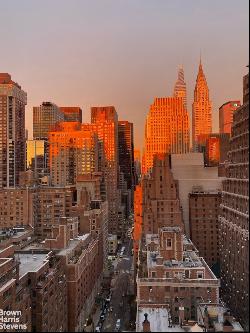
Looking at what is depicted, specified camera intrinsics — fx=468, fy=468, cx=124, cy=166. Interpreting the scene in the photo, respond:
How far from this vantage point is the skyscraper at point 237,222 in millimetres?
72938

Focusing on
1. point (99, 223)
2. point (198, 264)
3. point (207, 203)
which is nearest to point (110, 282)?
point (99, 223)

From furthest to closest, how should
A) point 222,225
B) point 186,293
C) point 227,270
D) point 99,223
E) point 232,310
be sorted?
point 99,223, point 222,225, point 227,270, point 232,310, point 186,293

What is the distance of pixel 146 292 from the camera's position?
7544cm

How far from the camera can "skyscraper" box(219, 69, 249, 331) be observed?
7294 centimetres

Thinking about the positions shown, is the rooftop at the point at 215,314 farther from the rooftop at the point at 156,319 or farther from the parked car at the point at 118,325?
the parked car at the point at 118,325

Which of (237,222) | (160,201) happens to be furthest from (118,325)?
(160,201)

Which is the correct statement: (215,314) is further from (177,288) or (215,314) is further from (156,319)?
(177,288)

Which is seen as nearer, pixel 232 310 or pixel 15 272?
pixel 15 272

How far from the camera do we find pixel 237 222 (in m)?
79.6

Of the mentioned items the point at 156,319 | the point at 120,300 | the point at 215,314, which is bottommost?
the point at 120,300

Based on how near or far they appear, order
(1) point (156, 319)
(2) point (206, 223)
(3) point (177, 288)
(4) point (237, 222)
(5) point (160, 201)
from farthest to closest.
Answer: (2) point (206, 223), (5) point (160, 201), (4) point (237, 222), (3) point (177, 288), (1) point (156, 319)

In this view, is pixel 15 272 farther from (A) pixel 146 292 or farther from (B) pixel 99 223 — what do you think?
(B) pixel 99 223

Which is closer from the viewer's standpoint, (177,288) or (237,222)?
(177,288)

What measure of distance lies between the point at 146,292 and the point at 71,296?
791 inches
